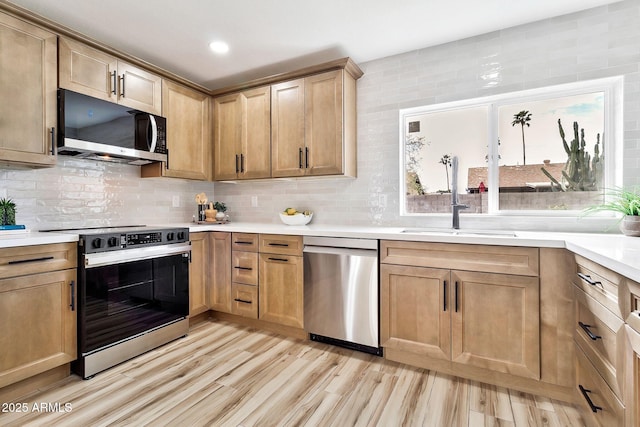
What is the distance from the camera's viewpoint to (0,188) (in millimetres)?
2178

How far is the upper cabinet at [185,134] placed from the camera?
2.97 metres

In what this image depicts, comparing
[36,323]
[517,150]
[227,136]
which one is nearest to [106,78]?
[227,136]

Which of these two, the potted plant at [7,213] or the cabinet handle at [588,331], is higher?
the potted plant at [7,213]

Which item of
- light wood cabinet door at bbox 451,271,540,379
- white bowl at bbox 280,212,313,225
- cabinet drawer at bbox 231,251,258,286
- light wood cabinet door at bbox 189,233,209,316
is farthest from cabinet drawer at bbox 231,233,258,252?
light wood cabinet door at bbox 451,271,540,379

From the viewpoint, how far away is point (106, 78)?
97.0 inches

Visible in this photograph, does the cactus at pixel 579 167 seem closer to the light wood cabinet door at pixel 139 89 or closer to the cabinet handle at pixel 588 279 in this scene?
the cabinet handle at pixel 588 279

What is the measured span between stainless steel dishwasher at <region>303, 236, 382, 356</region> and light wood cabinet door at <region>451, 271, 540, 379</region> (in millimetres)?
562

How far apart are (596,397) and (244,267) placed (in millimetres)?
2428

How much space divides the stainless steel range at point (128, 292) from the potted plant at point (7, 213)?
0.44m

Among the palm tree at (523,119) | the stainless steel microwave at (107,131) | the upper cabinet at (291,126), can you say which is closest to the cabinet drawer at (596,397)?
the palm tree at (523,119)

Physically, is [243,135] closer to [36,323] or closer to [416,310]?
[36,323]

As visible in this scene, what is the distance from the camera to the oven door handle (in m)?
2.05

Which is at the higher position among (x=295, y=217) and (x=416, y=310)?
(x=295, y=217)

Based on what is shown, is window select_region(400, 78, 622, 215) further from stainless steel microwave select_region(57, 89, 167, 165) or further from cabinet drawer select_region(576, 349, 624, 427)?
stainless steel microwave select_region(57, 89, 167, 165)
